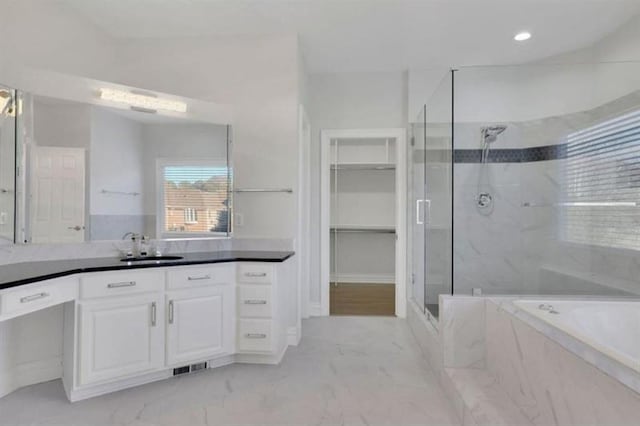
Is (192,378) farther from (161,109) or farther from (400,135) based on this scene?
(400,135)

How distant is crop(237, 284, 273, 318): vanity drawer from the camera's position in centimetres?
247

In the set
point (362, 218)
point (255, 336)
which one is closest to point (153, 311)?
point (255, 336)

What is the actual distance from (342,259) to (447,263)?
8.71ft

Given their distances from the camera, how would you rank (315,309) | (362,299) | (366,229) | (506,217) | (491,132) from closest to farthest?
1. (506,217)
2. (491,132)
3. (315,309)
4. (362,299)
5. (366,229)

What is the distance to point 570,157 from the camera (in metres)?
2.94

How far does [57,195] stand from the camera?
231 cm

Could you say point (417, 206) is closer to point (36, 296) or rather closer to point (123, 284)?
point (123, 284)

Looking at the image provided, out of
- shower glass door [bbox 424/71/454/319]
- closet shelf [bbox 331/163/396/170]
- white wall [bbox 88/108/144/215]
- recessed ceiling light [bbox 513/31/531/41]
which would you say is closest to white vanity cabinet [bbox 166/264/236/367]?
white wall [bbox 88/108/144/215]

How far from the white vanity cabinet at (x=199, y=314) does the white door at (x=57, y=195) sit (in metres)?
0.84

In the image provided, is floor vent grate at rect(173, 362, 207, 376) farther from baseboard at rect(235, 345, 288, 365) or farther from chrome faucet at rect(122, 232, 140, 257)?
chrome faucet at rect(122, 232, 140, 257)

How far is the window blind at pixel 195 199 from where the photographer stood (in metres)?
2.75

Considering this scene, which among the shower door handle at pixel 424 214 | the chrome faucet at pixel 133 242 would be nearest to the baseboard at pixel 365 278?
the shower door handle at pixel 424 214

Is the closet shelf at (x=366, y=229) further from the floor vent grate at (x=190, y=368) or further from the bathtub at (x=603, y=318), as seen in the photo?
the bathtub at (x=603, y=318)

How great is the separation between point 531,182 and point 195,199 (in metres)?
3.10
